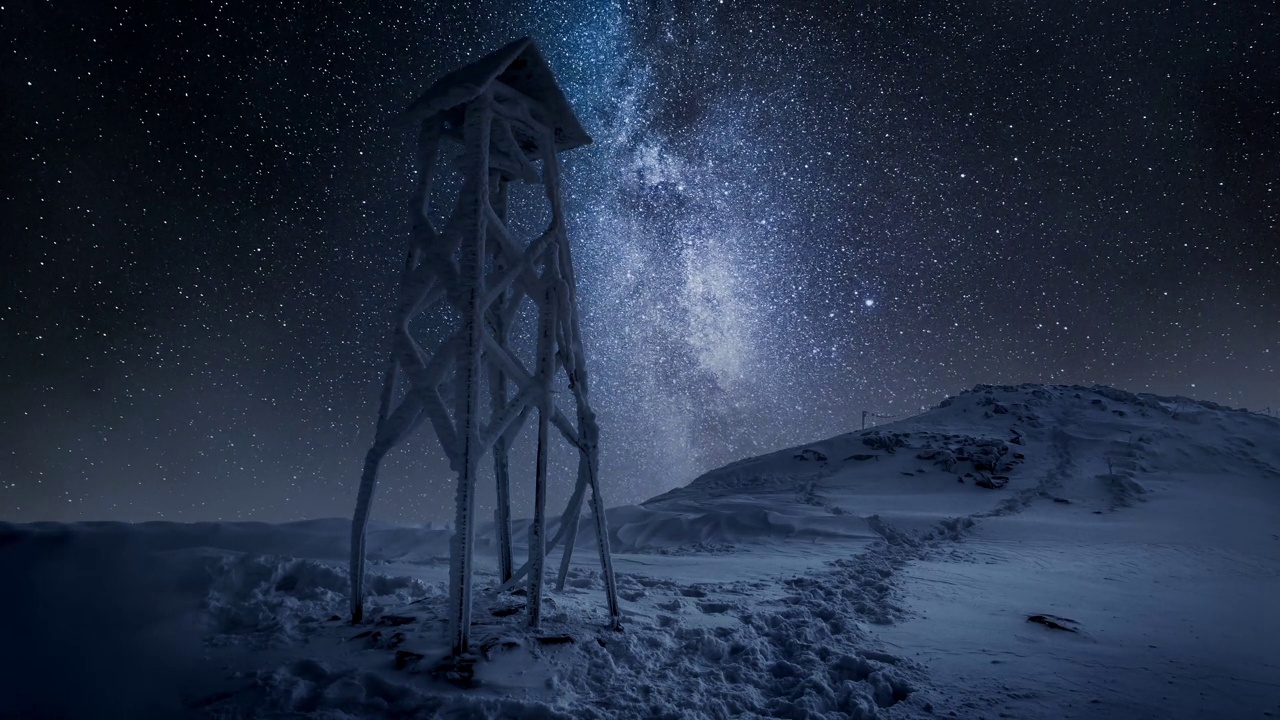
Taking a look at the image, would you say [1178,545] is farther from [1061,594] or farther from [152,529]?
[152,529]

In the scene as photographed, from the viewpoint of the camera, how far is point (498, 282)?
14.7 ft

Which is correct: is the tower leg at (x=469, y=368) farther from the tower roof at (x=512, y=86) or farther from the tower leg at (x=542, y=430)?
the tower leg at (x=542, y=430)

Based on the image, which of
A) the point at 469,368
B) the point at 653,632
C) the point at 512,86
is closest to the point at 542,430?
the point at 469,368

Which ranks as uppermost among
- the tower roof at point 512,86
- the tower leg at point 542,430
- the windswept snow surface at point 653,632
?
the tower roof at point 512,86

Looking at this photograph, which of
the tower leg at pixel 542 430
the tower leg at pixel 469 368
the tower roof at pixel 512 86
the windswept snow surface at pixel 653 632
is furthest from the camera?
the tower leg at pixel 542 430

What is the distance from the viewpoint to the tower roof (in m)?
4.30

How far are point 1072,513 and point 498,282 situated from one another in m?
20.4

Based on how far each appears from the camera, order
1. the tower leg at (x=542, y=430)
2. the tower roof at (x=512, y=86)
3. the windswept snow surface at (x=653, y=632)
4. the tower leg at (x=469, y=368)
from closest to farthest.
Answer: the windswept snow surface at (x=653, y=632), the tower leg at (x=469, y=368), the tower roof at (x=512, y=86), the tower leg at (x=542, y=430)

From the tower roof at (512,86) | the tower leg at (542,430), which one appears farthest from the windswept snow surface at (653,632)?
the tower roof at (512,86)

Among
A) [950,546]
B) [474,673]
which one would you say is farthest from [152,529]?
[950,546]

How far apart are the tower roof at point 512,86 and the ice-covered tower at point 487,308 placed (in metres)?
0.01

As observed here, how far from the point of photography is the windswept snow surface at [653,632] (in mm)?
3334

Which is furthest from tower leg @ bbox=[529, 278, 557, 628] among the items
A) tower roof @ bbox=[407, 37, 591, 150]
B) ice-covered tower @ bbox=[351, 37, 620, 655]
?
tower roof @ bbox=[407, 37, 591, 150]

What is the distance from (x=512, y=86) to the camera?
16.1 feet
